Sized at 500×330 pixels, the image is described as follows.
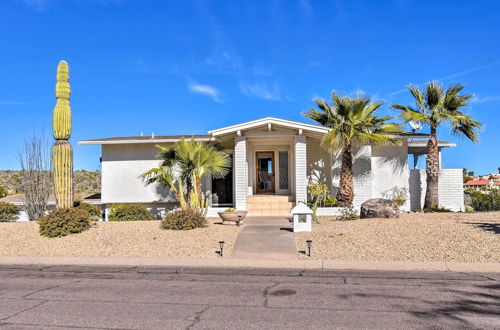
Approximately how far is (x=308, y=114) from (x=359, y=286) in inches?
478

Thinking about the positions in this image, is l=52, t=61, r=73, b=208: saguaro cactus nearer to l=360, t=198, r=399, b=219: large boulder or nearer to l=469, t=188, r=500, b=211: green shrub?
l=360, t=198, r=399, b=219: large boulder

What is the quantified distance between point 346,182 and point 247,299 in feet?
39.9

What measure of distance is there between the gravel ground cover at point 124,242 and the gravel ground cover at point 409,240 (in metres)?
2.56

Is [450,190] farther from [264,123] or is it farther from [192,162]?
[192,162]

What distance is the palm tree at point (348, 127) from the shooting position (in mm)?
17531

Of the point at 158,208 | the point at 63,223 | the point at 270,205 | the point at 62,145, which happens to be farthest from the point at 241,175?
the point at 63,223

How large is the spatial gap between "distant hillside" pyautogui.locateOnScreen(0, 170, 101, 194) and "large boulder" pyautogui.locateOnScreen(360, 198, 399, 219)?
39.7 m

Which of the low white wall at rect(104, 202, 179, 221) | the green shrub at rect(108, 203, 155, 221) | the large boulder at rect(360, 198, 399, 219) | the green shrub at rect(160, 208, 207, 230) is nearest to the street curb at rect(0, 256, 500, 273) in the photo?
the green shrub at rect(160, 208, 207, 230)

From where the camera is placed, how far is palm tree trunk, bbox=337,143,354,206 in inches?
711

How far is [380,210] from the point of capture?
1511 cm

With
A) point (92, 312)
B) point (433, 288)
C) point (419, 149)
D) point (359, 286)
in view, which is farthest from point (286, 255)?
point (419, 149)

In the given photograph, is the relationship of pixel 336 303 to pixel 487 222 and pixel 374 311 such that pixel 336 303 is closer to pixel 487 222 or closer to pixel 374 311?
pixel 374 311

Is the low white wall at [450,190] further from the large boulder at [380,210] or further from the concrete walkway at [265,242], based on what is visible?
the concrete walkway at [265,242]

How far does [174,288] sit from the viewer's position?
7.67 m
